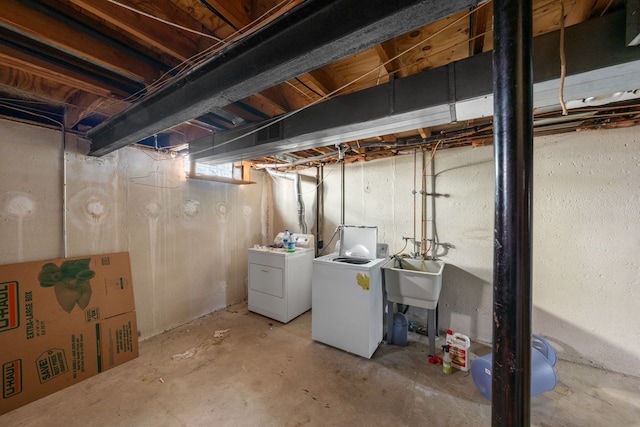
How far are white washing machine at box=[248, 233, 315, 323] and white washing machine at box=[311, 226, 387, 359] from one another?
0.58 m

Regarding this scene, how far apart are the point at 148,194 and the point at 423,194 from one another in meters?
3.13

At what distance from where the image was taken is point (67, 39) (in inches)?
41.8

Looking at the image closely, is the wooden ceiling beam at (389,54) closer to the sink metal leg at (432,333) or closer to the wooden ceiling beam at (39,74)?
the wooden ceiling beam at (39,74)

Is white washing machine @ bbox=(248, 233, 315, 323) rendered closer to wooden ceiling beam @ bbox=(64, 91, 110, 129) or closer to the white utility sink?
the white utility sink

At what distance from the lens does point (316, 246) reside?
11.8 ft

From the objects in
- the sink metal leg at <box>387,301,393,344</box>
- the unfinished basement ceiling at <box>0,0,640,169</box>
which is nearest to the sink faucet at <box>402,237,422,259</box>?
the sink metal leg at <box>387,301,393,344</box>

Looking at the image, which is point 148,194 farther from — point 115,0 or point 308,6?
point 308,6

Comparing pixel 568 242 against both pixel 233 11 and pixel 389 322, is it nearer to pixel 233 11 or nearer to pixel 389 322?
pixel 389 322

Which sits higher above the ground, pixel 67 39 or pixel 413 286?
pixel 67 39

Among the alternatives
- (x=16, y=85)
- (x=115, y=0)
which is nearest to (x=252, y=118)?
(x=115, y=0)

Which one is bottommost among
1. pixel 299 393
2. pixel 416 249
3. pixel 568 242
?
pixel 299 393

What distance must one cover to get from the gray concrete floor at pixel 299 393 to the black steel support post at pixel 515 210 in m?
1.34

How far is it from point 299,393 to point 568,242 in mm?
2748

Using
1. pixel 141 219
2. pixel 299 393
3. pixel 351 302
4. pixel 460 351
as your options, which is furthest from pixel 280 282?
pixel 460 351
